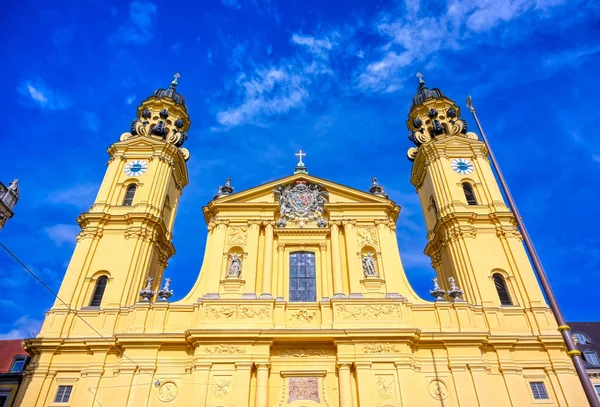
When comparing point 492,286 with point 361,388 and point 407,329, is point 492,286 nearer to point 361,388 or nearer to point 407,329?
point 407,329

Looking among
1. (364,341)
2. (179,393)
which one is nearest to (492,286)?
(364,341)

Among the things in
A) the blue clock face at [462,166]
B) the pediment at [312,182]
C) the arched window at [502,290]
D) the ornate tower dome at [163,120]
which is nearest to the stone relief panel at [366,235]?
the pediment at [312,182]

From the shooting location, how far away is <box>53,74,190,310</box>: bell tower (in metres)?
18.9

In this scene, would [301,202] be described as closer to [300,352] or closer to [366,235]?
[366,235]

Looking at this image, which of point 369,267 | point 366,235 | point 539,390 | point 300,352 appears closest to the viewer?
point 539,390

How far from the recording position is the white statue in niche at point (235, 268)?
18.2 meters

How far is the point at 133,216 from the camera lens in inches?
818

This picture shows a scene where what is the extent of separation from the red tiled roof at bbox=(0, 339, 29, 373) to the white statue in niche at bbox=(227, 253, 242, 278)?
12520 mm

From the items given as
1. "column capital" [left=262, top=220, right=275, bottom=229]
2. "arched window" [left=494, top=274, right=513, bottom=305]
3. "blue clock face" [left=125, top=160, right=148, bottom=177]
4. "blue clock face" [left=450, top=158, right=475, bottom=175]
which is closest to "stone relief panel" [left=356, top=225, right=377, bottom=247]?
"column capital" [left=262, top=220, right=275, bottom=229]

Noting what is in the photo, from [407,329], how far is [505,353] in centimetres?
423

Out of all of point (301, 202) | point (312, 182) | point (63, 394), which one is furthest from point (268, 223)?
point (63, 394)

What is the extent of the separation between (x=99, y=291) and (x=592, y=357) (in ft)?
80.9

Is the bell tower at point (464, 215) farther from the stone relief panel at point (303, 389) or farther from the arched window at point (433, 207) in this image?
the stone relief panel at point (303, 389)

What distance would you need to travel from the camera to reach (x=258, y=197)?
21141 mm
